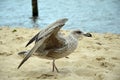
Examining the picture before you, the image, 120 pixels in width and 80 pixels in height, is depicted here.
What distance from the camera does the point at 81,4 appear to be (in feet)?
49.8

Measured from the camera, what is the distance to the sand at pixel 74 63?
16.8 ft

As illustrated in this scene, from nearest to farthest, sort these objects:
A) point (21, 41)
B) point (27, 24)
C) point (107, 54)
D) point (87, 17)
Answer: point (107, 54)
point (21, 41)
point (27, 24)
point (87, 17)

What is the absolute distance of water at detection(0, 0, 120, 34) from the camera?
10909mm

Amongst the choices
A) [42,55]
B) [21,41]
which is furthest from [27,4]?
[42,55]

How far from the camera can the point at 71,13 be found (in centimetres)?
1320

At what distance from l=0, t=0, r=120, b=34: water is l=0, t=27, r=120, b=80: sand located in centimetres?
300

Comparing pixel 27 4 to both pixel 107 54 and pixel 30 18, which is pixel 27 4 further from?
pixel 107 54

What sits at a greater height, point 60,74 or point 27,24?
point 60,74

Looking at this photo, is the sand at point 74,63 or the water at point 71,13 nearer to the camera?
the sand at point 74,63

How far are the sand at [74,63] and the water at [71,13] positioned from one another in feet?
9.84

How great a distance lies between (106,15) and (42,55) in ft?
25.3

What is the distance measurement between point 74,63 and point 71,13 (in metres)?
7.50

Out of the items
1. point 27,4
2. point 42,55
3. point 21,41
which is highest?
point 42,55

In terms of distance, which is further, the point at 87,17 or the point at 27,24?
the point at 87,17
